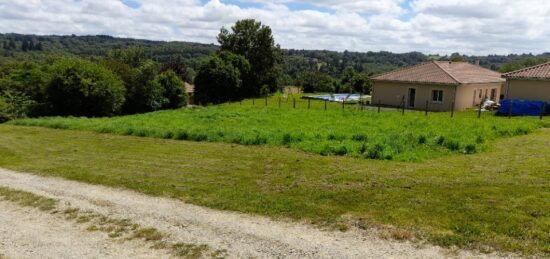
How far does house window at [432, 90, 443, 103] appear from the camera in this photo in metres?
39.1

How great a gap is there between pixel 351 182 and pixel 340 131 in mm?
9163

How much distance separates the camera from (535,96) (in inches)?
1315

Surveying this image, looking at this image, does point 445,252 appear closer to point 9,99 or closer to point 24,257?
point 24,257

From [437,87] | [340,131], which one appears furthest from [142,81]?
[340,131]

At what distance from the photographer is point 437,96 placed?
39.5 metres

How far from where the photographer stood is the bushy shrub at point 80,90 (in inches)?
1501

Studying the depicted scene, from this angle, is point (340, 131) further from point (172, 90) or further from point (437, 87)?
point (172, 90)

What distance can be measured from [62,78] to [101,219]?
1268 inches

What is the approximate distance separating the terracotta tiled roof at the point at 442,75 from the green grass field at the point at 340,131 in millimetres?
12232

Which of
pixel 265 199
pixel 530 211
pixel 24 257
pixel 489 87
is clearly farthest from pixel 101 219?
pixel 489 87

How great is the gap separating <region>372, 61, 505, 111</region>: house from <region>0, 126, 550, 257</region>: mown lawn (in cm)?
1965

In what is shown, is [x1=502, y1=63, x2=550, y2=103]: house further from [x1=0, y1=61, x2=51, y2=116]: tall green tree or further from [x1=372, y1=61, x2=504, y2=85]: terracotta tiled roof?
[x1=0, y1=61, x2=51, y2=116]: tall green tree

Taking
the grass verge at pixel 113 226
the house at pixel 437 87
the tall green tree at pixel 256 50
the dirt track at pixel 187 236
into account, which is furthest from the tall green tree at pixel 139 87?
the dirt track at pixel 187 236

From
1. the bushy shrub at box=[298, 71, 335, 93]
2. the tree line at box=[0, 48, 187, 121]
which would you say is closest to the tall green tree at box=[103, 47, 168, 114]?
the tree line at box=[0, 48, 187, 121]
